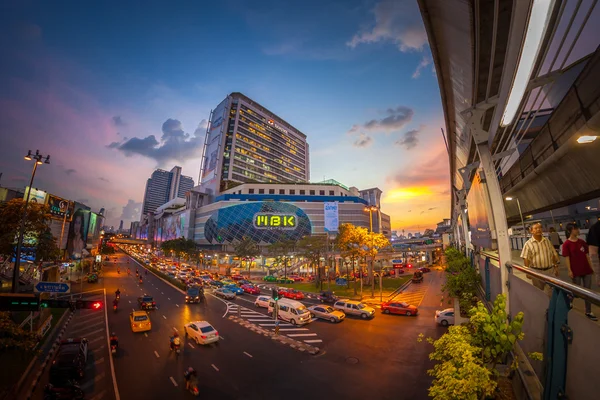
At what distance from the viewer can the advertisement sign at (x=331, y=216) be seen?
101 meters

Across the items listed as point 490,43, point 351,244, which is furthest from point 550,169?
point 351,244

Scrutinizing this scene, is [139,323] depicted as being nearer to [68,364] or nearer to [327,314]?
[68,364]

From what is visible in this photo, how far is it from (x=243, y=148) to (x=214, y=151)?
14.3 metres

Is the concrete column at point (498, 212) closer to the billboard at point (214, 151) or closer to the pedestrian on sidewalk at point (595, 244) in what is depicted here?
the pedestrian on sidewalk at point (595, 244)

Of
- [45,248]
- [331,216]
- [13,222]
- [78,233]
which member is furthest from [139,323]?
[331,216]

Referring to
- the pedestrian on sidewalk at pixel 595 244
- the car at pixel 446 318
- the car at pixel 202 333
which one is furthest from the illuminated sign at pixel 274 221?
the pedestrian on sidewalk at pixel 595 244

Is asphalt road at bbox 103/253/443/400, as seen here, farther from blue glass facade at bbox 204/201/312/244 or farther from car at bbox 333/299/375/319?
blue glass facade at bbox 204/201/312/244

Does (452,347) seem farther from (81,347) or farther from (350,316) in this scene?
(350,316)

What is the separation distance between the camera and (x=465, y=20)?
6152mm

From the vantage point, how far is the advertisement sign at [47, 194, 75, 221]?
158ft

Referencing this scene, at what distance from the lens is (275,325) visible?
2194 cm

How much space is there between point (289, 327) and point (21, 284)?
37409 millimetres

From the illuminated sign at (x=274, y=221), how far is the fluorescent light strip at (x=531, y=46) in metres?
94.4

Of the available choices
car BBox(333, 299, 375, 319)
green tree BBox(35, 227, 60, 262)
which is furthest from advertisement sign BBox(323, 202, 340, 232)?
green tree BBox(35, 227, 60, 262)
